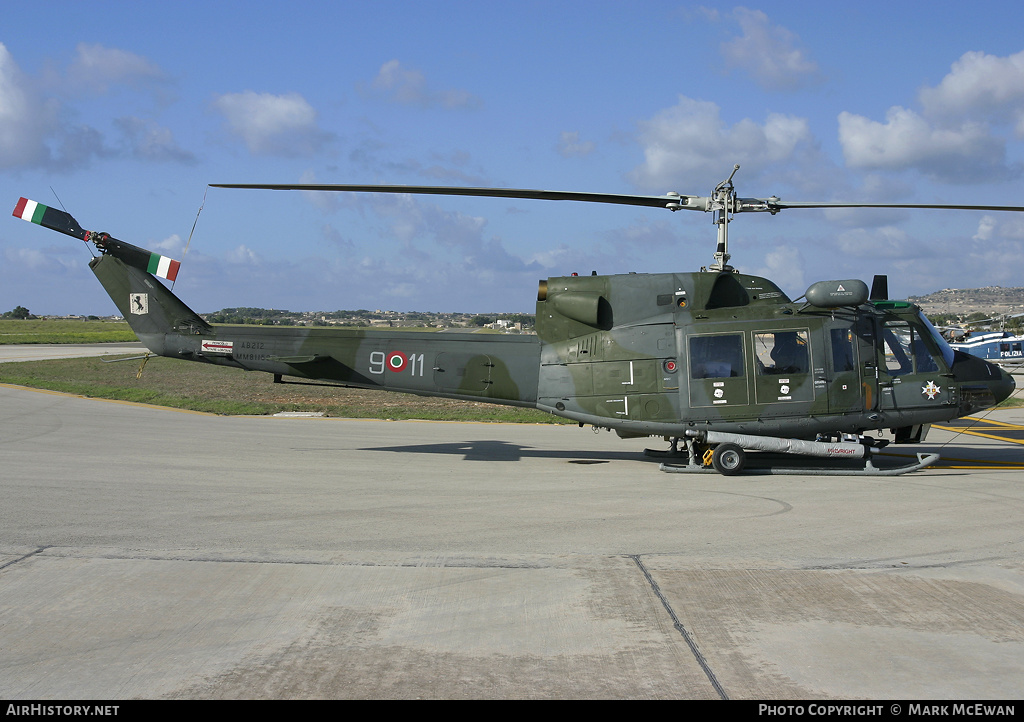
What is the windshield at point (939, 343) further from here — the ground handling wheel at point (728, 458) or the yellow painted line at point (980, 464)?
the ground handling wheel at point (728, 458)

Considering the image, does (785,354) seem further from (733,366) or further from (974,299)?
(974,299)

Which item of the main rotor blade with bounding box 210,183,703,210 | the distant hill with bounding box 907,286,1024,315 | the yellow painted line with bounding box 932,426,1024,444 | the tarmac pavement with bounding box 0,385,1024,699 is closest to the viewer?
the tarmac pavement with bounding box 0,385,1024,699

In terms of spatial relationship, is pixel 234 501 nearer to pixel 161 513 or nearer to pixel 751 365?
pixel 161 513

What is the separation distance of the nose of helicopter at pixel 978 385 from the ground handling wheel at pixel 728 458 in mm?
3430

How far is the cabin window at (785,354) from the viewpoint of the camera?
1109 cm

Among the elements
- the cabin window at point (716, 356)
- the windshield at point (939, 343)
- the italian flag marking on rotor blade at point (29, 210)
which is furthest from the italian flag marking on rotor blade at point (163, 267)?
the windshield at point (939, 343)

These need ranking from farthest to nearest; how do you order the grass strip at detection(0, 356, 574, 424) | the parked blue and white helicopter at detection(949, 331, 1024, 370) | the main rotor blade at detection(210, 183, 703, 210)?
the parked blue and white helicopter at detection(949, 331, 1024, 370)
the grass strip at detection(0, 356, 574, 424)
the main rotor blade at detection(210, 183, 703, 210)

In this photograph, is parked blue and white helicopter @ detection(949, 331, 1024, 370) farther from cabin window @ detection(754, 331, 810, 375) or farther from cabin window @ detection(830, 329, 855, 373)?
cabin window @ detection(754, 331, 810, 375)

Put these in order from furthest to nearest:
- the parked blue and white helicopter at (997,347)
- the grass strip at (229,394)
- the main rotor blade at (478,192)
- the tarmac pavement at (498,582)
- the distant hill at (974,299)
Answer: the distant hill at (974,299)
the parked blue and white helicopter at (997,347)
the grass strip at (229,394)
the main rotor blade at (478,192)
the tarmac pavement at (498,582)

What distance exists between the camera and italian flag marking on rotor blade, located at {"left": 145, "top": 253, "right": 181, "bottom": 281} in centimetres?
1288

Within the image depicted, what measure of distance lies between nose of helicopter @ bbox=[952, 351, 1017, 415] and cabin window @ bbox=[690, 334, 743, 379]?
3.30m

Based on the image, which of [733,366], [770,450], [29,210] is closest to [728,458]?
[770,450]

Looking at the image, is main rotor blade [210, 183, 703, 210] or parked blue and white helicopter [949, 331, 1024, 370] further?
parked blue and white helicopter [949, 331, 1024, 370]

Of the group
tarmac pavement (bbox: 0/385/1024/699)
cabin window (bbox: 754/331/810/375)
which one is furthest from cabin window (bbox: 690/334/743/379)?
tarmac pavement (bbox: 0/385/1024/699)
